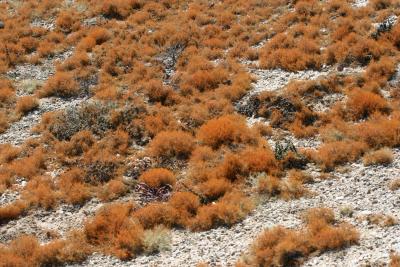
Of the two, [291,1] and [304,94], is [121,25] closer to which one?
[291,1]

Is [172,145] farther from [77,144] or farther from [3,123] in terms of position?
[3,123]

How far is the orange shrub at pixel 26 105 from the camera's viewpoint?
809 inches

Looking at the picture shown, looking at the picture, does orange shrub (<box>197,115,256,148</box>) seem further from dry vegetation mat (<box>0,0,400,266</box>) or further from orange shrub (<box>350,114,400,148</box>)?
orange shrub (<box>350,114,400,148</box>)

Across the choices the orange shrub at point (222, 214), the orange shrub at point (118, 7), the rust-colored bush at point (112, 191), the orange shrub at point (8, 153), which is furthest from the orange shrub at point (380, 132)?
the orange shrub at point (118, 7)

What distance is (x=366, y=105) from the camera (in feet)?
56.0

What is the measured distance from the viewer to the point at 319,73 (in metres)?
19.8

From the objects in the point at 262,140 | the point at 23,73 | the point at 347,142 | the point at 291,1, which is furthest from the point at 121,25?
the point at 347,142

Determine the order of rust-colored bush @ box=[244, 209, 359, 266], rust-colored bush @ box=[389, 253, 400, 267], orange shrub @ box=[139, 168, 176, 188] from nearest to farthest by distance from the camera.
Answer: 1. rust-colored bush @ box=[389, 253, 400, 267]
2. rust-colored bush @ box=[244, 209, 359, 266]
3. orange shrub @ box=[139, 168, 176, 188]

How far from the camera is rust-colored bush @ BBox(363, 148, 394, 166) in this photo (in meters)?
14.5

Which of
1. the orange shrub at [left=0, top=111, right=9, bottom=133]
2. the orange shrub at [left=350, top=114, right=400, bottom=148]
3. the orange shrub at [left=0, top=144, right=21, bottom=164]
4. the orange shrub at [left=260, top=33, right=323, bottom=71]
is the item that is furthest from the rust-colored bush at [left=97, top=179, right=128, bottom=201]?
the orange shrub at [left=260, top=33, right=323, bottom=71]

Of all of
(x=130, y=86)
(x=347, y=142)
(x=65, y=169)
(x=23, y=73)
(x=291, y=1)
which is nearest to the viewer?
(x=347, y=142)

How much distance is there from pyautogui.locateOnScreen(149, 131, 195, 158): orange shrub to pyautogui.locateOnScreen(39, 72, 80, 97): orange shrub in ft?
17.8

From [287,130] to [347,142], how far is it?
7.20ft

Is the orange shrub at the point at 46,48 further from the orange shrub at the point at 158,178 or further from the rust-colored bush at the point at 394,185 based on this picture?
the rust-colored bush at the point at 394,185
